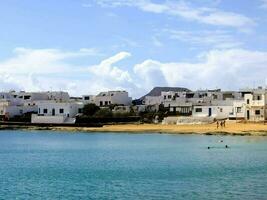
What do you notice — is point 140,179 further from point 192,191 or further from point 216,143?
point 216,143

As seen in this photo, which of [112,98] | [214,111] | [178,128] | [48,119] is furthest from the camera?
[112,98]

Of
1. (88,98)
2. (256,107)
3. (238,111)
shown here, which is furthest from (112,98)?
(256,107)

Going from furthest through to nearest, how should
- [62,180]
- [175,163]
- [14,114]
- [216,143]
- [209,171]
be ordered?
[14,114]
[216,143]
[175,163]
[209,171]
[62,180]

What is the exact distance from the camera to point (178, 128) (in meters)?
92.8

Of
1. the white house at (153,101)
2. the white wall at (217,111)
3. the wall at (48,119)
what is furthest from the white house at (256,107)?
the wall at (48,119)

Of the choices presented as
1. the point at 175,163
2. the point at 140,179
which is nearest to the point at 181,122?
the point at 175,163

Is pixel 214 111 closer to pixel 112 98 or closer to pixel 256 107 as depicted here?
Answer: pixel 256 107

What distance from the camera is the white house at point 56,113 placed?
113 metres

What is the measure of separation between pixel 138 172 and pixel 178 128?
52.8 meters

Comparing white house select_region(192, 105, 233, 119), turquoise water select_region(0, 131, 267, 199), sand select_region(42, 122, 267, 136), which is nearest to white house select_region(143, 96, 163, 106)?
white house select_region(192, 105, 233, 119)

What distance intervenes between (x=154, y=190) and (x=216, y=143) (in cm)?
3495

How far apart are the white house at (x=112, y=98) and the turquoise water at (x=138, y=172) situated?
2553 inches

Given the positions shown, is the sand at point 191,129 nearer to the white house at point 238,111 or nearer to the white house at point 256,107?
the white house at point 256,107

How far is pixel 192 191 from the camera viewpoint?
31516mm
